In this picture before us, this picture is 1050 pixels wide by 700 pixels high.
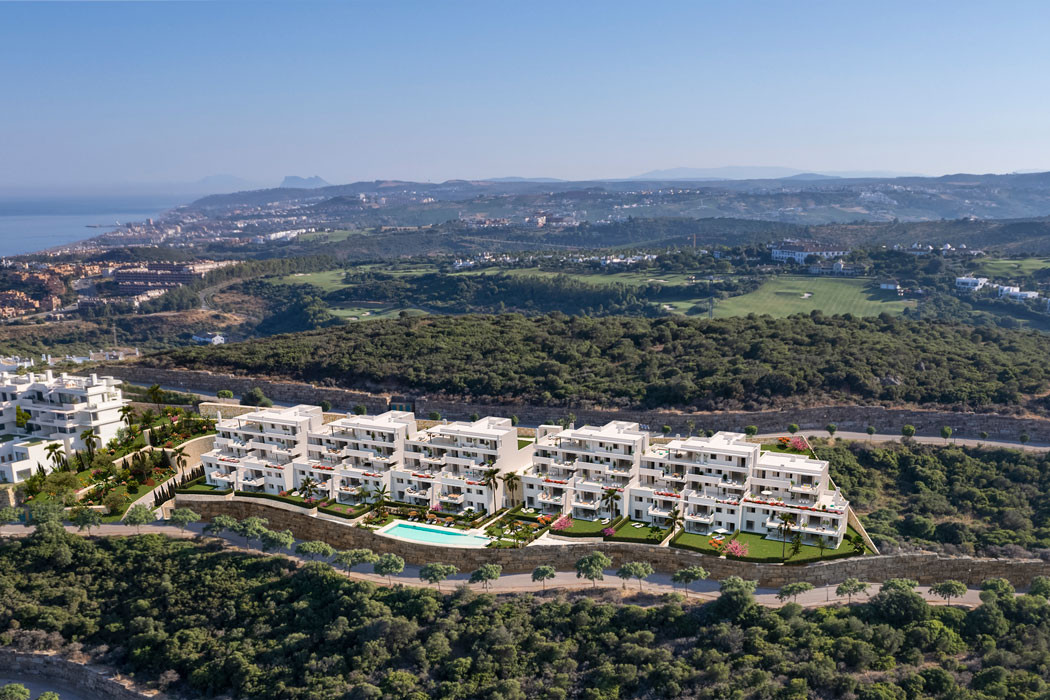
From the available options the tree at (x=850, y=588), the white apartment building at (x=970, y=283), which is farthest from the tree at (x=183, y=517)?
the white apartment building at (x=970, y=283)

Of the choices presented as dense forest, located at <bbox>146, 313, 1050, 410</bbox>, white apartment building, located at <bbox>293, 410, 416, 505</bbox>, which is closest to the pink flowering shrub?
white apartment building, located at <bbox>293, 410, 416, 505</bbox>

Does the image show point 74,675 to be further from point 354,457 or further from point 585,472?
point 585,472

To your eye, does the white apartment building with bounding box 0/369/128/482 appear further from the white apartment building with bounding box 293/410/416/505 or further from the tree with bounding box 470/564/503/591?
the tree with bounding box 470/564/503/591

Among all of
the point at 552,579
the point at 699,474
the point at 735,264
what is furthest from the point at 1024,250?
the point at 552,579

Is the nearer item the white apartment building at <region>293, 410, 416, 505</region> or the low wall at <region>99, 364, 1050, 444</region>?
the white apartment building at <region>293, 410, 416, 505</region>

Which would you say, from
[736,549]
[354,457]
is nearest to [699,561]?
[736,549]

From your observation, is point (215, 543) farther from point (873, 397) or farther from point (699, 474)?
point (873, 397)

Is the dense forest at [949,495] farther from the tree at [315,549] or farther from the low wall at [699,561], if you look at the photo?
the tree at [315,549]
